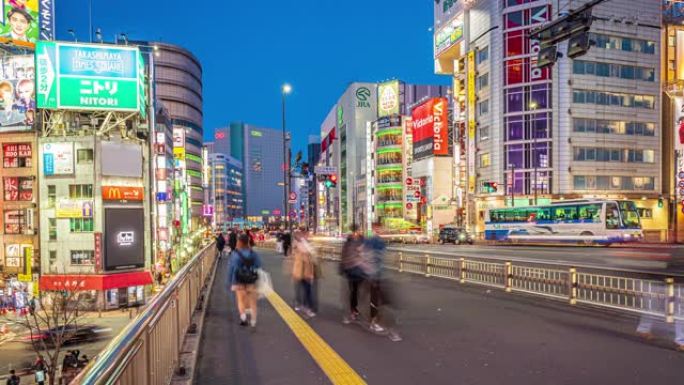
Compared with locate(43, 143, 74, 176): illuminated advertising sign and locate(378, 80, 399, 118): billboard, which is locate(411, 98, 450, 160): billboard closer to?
locate(378, 80, 399, 118): billboard

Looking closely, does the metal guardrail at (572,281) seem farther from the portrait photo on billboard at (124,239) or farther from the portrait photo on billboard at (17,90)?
the portrait photo on billboard at (17,90)

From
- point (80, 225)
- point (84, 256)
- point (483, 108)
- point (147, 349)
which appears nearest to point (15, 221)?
point (80, 225)

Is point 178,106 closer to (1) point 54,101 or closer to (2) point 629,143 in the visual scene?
(1) point 54,101

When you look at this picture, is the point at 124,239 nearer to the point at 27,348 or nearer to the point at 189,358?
the point at 27,348

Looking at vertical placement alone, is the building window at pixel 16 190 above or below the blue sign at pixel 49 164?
below

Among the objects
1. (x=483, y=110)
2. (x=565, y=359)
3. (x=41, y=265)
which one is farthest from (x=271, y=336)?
(x=483, y=110)

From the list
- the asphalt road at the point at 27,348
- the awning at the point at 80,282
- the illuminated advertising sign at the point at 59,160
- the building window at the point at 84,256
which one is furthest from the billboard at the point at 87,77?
the asphalt road at the point at 27,348

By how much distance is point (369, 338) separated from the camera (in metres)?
8.60

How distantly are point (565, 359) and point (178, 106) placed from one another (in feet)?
335

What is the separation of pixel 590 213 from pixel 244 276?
32.9 meters

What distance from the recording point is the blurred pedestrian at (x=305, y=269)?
10742 mm

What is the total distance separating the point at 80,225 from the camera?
39.9 meters

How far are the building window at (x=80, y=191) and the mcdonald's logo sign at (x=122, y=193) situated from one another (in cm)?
106

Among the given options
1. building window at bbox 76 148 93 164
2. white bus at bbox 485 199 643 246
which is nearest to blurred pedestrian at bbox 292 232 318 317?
white bus at bbox 485 199 643 246
